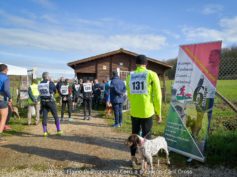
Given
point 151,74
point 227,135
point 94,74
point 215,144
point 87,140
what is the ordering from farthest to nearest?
point 94,74 → point 87,140 → point 227,135 → point 215,144 → point 151,74

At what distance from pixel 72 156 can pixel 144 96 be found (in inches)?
93.5

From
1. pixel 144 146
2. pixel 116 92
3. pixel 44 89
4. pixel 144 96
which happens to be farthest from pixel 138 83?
pixel 116 92

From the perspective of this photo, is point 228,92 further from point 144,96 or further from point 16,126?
point 144,96

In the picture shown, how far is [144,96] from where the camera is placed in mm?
4484

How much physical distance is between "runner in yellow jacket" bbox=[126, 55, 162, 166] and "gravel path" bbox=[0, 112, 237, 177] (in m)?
0.74

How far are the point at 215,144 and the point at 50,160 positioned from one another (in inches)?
156

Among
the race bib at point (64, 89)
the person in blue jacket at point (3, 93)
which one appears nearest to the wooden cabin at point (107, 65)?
the race bib at point (64, 89)

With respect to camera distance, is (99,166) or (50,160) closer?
(99,166)

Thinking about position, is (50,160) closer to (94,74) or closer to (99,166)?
(99,166)

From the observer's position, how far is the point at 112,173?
4.56 meters

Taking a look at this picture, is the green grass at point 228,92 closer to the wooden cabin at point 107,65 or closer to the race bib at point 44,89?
the wooden cabin at point 107,65

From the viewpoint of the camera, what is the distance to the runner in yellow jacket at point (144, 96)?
443cm

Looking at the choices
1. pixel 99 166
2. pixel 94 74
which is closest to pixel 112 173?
pixel 99 166

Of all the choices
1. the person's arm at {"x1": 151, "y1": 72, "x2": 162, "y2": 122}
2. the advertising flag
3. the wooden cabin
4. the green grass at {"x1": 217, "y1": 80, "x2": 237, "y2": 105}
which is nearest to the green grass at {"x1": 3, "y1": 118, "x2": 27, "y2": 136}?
Result: the advertising flag
